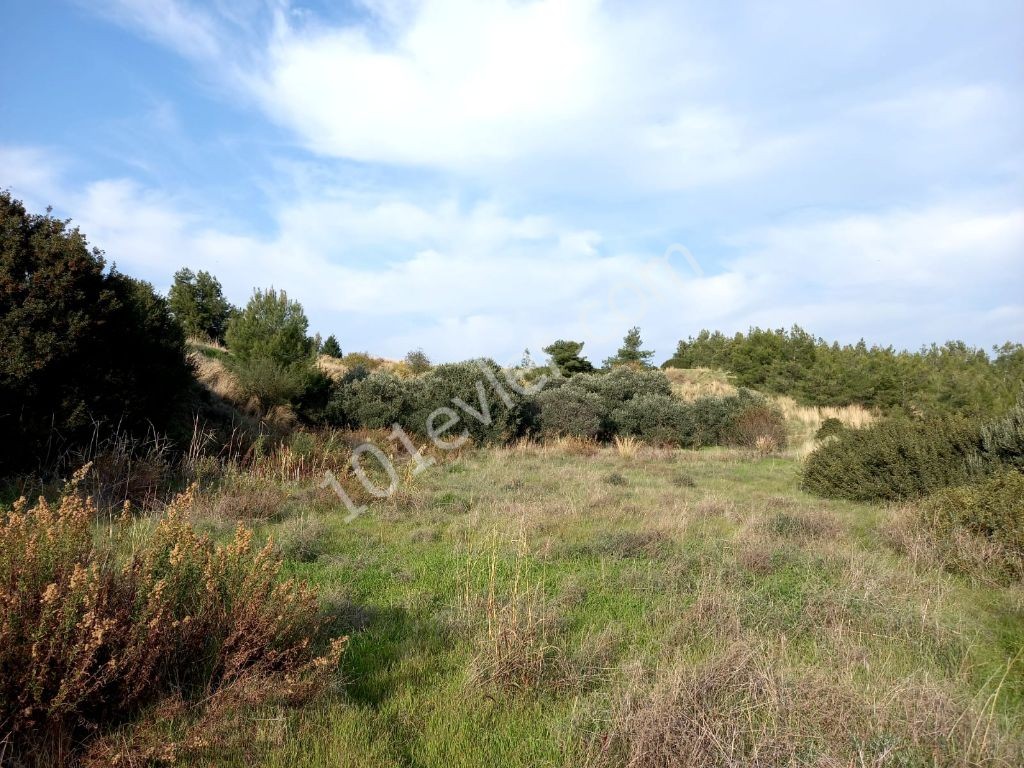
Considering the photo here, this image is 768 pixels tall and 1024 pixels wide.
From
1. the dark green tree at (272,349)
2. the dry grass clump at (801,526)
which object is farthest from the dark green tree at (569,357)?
the dry grass clump at (801,526)

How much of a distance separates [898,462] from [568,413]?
9725 mm

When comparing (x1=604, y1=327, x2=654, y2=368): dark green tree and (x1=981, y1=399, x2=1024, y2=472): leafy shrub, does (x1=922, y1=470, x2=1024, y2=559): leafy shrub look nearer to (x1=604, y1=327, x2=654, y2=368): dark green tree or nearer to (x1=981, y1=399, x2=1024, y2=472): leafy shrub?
(x1=981, y1=399, x2=1024, y2=472): leafy shrub

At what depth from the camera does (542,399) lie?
1830 centimetres

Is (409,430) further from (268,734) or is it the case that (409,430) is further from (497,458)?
(268,734)

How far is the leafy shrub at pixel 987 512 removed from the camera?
5.58 m

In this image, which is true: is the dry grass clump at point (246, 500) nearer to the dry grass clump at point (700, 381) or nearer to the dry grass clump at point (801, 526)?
the dry grass clump at point (801, 526)

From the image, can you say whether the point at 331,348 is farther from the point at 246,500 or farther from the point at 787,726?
the point at 787,726

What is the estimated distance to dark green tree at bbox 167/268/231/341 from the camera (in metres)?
22.8

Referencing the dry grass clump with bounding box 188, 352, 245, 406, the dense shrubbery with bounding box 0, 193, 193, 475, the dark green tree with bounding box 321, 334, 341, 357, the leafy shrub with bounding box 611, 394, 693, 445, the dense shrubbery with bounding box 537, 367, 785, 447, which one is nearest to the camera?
the dense shrubbery with bounding box 0, 193, 193, 475

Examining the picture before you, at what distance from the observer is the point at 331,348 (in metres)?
30.9

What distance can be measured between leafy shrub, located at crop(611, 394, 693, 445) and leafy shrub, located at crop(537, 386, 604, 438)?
1199mm

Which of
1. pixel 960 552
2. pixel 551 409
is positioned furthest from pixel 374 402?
pixel 960 552

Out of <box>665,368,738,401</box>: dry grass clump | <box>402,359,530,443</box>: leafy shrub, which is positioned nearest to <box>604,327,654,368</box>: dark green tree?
<box>665,368,738,401</box>: dry grass clump

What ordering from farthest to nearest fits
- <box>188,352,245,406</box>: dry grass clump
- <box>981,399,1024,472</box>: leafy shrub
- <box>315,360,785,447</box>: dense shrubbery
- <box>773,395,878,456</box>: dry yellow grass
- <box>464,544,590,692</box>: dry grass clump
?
<box>773,395,878,456</box>: dry yellow grass, <box>315,360,785,447</box>: dense shrubbery, <box>188,352,245,406</box>: dry grass clump, <box>981,399,1024,472</box>: leafy shrub, <box>464,544,590,692</box>: dry grass clump
